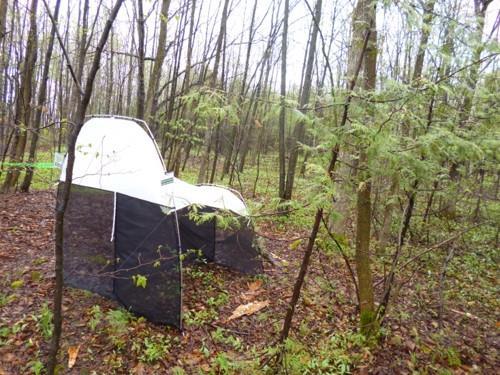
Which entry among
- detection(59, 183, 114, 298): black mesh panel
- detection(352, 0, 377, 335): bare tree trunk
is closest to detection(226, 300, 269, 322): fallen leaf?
detection(352, 0, 377, 335): bare tree trunk

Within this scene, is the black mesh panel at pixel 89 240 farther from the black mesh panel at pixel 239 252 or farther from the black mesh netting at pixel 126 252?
the black mesh panel at pixel 239 252

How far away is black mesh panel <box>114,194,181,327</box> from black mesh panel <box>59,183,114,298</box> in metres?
0.21

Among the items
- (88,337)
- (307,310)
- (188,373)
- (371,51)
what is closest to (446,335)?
(307,310)

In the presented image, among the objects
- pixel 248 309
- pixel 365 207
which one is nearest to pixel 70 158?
pixel 365 207

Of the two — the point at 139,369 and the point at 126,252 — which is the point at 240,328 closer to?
the point at 139,369

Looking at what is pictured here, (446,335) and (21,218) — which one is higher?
(21,218)

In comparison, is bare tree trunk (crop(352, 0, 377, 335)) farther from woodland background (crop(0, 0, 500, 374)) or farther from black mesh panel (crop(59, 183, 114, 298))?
black mesh panel (crop(59, 183, 114, 298))

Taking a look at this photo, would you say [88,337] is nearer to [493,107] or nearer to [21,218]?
[21,218]

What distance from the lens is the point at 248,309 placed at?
4621 mm

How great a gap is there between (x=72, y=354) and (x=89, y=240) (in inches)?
58.3

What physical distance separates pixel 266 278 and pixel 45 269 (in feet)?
10.9

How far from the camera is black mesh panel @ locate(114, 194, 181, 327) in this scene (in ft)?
13.1

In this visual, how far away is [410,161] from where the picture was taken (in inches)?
111

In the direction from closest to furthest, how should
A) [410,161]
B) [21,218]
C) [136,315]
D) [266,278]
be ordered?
[410,161] → [136,315] → [266,278] → [21,218]
